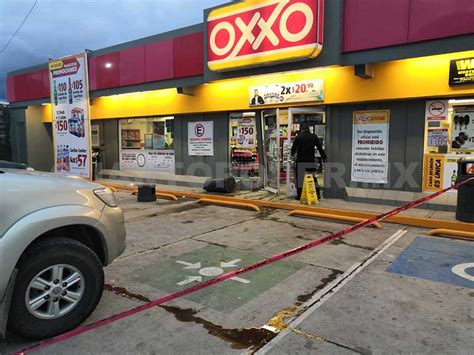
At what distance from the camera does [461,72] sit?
25.0ft

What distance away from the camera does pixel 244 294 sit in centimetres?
409

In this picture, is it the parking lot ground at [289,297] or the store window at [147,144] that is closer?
the parking lot ground at [289,297]

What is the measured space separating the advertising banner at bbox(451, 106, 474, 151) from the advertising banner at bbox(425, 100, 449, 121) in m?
0.20

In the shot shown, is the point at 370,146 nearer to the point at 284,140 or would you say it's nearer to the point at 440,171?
the point at 440,171

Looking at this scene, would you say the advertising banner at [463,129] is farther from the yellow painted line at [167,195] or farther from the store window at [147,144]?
the store window at [147,144]

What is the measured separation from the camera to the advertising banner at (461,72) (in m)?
7.51

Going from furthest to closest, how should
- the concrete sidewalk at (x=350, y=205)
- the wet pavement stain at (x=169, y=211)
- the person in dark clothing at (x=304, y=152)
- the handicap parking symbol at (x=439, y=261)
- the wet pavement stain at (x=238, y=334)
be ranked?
the person in dark clothing at (x=304, y=152) < the wet pavement stain at (x=169, y=211) < the concrete sidewalk at (x=350, y=205) < the handicap parking symbol at (x=439, y=261) < the wet pavement stain at (x=238, y=334)

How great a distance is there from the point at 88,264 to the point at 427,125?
7.86 metres

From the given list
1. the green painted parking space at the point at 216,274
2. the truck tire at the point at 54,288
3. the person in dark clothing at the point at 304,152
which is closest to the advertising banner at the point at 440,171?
the person in dark clothing at the point at 304,152

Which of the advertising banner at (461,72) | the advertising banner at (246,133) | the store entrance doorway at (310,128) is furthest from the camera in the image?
the advertising banner at (246,133)

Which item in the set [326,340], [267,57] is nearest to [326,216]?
[267,57]

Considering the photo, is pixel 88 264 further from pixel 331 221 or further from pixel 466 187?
pixel 466 187

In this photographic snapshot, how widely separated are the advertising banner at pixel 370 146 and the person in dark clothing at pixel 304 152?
869 mm

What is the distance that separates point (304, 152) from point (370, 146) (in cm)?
159
